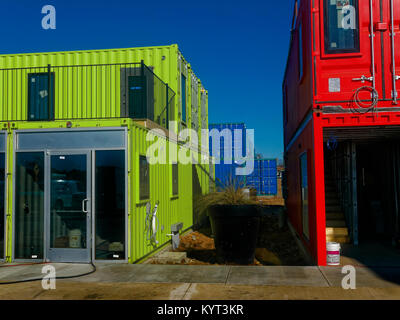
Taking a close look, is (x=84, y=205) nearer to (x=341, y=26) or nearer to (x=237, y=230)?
(x=237, y=230)

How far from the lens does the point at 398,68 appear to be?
7.11m

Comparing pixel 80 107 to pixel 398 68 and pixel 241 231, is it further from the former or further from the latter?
pixel 398 68

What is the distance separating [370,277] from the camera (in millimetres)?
6297

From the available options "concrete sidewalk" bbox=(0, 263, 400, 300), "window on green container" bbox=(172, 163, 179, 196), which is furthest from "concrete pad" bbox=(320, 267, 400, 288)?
"window on green container" bbox=(172, 163, 179, 196)

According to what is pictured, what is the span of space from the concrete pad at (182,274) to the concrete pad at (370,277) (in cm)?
171

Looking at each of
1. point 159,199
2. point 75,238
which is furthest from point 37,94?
point 75,238

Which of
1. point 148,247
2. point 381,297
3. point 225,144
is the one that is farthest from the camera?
point 225,144

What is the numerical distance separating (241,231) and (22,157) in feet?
15.5

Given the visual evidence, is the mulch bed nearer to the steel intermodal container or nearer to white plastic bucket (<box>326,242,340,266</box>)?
white plastic bucket (<box>326,242,340,266</box>)

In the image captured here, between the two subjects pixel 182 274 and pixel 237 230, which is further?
pixel 237 230

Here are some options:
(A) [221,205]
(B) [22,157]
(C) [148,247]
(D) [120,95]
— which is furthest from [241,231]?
(D) [120,95]

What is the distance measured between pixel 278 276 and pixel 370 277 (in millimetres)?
1431

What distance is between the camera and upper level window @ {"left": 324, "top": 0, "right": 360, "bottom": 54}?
7254mm

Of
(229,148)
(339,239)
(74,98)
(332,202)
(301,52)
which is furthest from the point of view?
(229,148)
